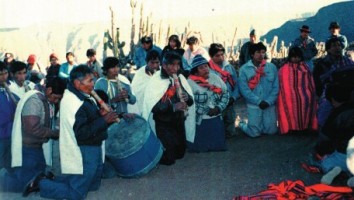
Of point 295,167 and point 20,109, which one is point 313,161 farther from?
point 20,109

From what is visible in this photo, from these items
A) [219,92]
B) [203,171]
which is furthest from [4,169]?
[219,92]

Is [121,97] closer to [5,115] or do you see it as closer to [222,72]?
[5,115]

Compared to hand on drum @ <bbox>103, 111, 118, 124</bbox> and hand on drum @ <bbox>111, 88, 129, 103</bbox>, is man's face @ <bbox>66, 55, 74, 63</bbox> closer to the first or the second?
hand on drum @ <bbox>111, 88, 129, 103</bbox>

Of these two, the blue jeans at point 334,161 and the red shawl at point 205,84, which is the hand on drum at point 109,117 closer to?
the red shawl at point 205,84

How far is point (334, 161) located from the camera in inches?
211

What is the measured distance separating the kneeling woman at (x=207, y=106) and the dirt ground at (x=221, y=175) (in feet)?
0.69

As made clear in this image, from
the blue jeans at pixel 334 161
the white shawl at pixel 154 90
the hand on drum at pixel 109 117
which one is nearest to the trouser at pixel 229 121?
the white shawl at pixel 154 90

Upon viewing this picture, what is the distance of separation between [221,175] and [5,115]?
3029 millimetres

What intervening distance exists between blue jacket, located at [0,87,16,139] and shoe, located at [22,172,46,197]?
2.74ft

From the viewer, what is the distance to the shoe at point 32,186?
5570mm

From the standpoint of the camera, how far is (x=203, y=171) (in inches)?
247

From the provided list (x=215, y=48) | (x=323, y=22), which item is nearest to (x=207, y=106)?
(x=215, y=48)

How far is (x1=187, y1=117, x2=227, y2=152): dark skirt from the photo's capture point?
7.45 meters

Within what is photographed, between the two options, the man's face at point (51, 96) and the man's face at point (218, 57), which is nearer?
the man's face at point (51, 96)
